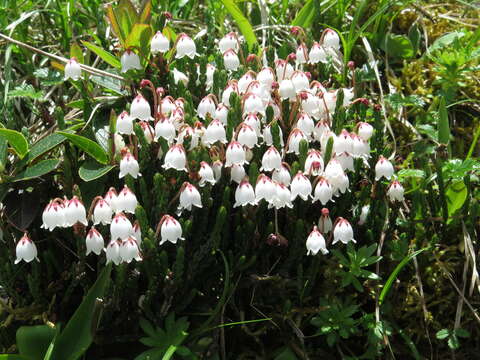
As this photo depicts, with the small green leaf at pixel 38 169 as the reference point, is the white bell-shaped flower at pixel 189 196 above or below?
below

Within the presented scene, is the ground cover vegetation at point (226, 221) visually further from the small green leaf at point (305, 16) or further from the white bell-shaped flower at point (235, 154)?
the small green leaf at point (305, 16)

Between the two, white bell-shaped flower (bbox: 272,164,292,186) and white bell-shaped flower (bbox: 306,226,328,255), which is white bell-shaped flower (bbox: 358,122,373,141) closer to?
white bell-shaped flower (bbox: 272,164,292,186)

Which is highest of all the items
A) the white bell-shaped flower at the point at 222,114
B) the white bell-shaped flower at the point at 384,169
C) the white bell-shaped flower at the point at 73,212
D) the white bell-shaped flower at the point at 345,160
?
the white bell-shaped flower at the point at 222,114

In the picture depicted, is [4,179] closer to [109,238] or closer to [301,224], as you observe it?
[109,238]

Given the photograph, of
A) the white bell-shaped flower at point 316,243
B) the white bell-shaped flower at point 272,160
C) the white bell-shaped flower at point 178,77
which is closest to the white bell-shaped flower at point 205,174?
the white bell-shaped flower at point 272,160

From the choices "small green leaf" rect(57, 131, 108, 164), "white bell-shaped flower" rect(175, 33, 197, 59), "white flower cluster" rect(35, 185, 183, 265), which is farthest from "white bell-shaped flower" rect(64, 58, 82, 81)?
"white flower cluster" rect(35, 185, 183, 265)

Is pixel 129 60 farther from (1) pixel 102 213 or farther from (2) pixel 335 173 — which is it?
(2) pixel 335 173

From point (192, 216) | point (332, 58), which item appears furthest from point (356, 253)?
point (332, 58)
